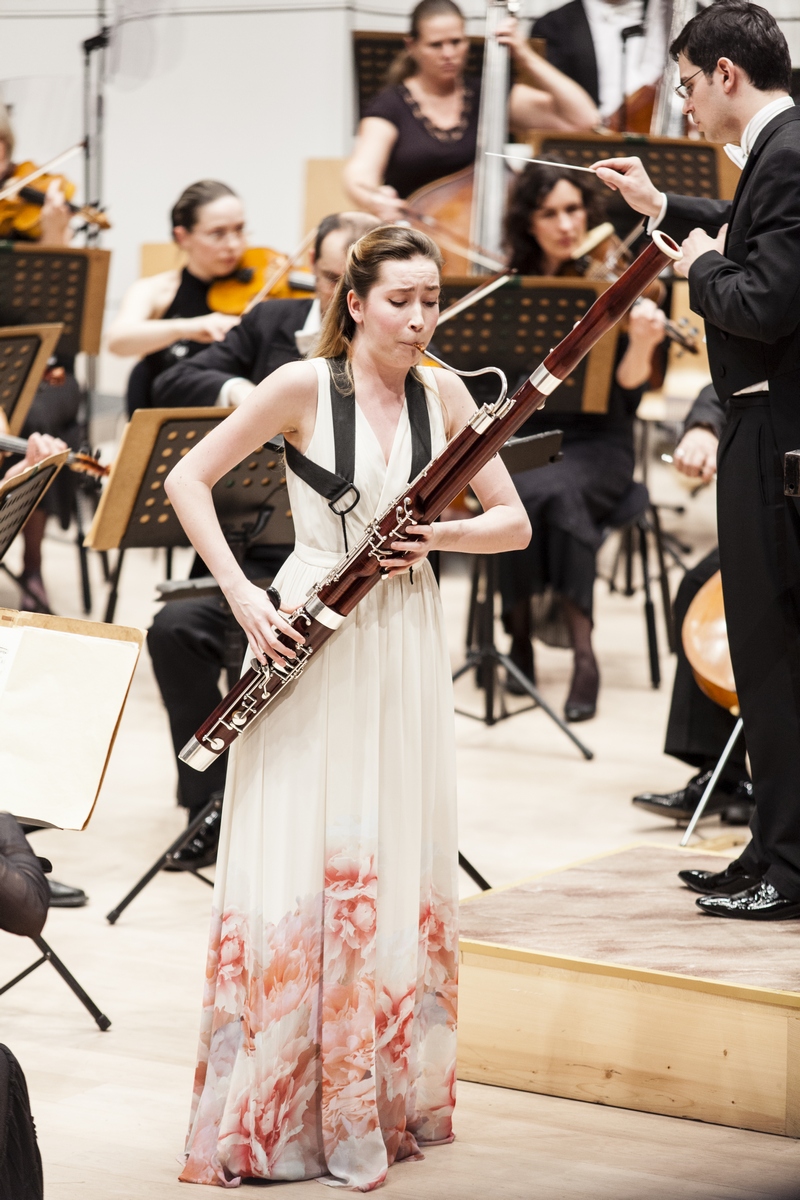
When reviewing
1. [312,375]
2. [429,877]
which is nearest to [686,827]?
[429,877]

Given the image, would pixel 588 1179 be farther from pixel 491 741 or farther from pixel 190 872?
pixel 491 741

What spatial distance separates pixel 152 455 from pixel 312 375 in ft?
3.40

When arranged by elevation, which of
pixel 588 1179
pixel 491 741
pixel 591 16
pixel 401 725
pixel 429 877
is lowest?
pixel 491 741

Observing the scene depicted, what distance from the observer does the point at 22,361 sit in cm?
435

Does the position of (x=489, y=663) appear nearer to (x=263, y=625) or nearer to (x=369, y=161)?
(x=369, y=161)

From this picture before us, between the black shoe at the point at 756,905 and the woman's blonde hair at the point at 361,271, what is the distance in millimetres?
1172

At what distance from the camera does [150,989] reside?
10.0 feet

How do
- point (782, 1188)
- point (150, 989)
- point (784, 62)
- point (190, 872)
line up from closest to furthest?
point (782, 1188) → point (784, 62) → point (150, 989) → point (190, 872)

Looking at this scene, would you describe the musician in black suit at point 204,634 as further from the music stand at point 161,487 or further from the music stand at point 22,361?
the music stand at point 22,361

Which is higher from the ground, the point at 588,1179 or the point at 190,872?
the point at 588,1179

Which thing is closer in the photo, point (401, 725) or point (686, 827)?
point (401, 725)

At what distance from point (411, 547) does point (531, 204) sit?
9.59 ft

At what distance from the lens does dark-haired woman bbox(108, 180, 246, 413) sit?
4.81m

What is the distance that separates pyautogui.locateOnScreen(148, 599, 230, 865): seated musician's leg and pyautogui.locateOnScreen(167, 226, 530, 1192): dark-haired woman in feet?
4.77
